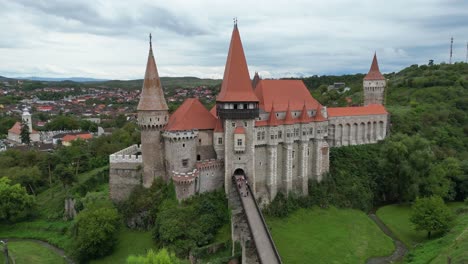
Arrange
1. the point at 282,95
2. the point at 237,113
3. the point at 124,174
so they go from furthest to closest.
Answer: the point at 282,95, the point at 124,174, the point at 237,113

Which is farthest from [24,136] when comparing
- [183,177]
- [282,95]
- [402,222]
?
[402,222]

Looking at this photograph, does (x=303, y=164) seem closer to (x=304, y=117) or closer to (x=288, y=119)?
(x=304, y=117)

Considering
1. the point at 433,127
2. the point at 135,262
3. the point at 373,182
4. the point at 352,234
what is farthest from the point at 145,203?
the point at 433,127

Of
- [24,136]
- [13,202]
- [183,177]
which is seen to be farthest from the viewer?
[24,136]

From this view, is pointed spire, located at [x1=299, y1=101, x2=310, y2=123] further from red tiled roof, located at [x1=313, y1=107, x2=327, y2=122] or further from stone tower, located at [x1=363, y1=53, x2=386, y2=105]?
stone tower, located at [x1=363, y1=53, x2=386, y2=105]

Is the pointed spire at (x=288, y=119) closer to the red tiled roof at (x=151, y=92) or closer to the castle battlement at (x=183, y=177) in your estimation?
the castle battlement at (x=183, y=177)
